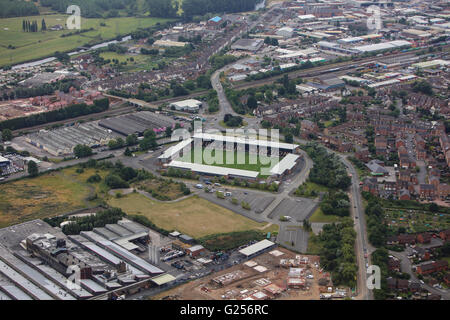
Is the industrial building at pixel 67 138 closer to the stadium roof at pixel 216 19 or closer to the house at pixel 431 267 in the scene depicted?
the house at pixel 431 267

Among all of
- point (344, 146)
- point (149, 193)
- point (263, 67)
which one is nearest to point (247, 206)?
point (149, 193)

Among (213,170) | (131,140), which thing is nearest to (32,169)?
(131,140)

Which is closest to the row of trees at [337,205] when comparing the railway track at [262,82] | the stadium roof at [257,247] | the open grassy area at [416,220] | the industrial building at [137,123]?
the open grassy area at [416,220]

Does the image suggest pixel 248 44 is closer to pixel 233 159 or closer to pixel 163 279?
pixel 233 159

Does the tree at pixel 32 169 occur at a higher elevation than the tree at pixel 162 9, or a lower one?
lower

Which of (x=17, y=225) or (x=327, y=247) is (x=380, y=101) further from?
(x=17, y=225)
